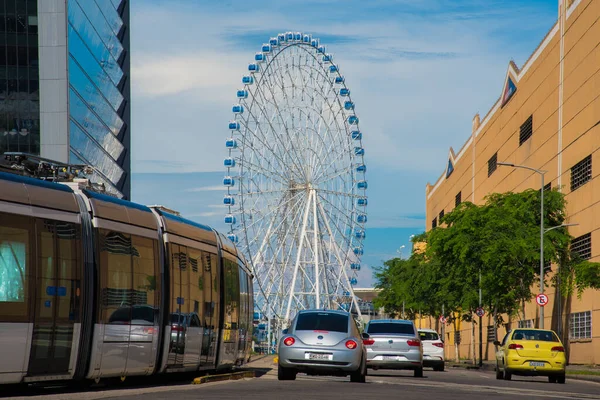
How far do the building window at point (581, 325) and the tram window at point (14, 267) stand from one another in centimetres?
4039

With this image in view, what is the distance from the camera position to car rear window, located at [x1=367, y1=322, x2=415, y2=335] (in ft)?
113

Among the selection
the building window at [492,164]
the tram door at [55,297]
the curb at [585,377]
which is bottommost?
the curb at [585,377]

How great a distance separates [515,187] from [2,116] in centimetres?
3070

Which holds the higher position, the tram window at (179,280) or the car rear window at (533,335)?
the tram window at (179,280)

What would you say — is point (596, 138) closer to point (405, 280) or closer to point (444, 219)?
point (444, 219)

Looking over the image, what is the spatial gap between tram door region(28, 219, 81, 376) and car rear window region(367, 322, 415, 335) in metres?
17.4

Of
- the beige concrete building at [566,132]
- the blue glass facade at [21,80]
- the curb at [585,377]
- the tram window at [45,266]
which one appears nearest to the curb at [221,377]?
the tram window at [45,266]

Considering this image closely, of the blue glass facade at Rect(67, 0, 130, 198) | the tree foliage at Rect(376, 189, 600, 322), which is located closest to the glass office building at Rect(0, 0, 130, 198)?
the blue glass facade at Rect(67, 0, 130, 198)

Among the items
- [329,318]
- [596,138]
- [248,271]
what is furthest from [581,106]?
[329,318]

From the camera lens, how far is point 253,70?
60.8 m

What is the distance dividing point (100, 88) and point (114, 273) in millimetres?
67344

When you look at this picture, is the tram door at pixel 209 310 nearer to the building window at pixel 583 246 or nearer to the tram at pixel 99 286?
the tram at pixel 99 286

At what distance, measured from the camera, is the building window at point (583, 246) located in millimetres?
53375

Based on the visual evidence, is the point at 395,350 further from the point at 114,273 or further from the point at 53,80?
the point at 53,80
